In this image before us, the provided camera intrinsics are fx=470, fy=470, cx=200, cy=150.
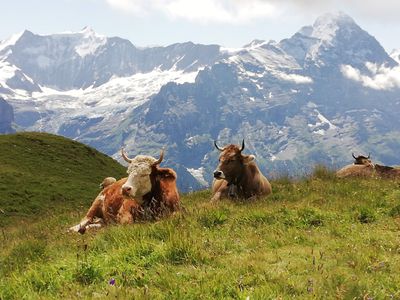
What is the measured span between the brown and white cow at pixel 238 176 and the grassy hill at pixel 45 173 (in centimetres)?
3116

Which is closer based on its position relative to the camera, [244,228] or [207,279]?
[207,279]

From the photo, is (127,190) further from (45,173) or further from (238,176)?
(45,173)

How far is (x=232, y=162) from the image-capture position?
18172 millimetres

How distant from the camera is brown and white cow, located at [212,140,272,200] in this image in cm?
1808

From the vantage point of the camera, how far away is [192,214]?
12.0 metres

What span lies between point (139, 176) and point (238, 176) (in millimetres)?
5728

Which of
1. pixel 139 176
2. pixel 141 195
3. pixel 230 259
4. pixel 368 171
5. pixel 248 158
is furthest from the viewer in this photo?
pixel 368 171

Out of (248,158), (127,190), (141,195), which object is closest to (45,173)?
(248,158)

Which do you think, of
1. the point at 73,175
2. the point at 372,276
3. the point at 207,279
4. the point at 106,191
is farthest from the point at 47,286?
the point at 73,175

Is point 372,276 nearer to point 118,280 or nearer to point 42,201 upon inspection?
point 118,280

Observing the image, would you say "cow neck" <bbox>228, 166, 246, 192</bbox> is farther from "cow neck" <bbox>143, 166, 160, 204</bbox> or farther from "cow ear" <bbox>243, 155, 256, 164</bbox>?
"cow neck" <bbox>143, 166, 160, 204</bbox>

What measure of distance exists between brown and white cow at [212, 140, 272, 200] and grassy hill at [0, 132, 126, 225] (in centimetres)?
3116

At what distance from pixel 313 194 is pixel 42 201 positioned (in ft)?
136

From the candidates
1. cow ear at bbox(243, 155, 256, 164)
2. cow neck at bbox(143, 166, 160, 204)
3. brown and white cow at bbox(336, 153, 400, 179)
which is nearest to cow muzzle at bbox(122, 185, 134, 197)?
cow neck at bbox(143, 166, 160, 204)
